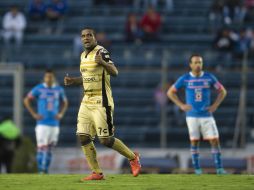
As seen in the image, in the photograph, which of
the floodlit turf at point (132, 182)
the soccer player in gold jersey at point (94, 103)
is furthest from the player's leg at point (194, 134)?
the soccer player in gold jersey at point (94, 103)

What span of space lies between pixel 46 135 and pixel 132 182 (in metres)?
7.65

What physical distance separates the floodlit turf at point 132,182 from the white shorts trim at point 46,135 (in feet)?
18.0

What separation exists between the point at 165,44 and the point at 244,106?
5.98 meters

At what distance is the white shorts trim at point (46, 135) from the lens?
2581 cm

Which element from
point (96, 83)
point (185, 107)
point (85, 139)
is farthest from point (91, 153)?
point (185, 107)

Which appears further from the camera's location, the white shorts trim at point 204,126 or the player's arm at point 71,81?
the white shorts trim at point 204,126

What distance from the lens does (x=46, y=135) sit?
2583 centimetres

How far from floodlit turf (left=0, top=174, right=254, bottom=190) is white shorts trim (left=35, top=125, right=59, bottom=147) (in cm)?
549

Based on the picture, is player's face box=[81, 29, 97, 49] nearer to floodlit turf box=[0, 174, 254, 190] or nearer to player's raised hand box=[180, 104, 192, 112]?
floodlit turf box=[0, 174, 254, 190]

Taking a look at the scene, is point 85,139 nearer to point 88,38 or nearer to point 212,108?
point 88,38

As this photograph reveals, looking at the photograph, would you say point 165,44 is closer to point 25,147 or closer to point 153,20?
point 153,20

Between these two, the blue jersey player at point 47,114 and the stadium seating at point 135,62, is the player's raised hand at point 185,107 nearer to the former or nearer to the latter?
the blue jersey player at point 47,114

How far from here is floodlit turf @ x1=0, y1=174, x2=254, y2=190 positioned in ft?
57.2

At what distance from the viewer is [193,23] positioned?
34.8 metres
